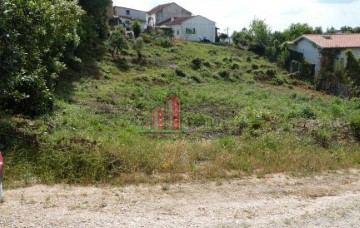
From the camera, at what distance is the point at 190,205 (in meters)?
5.81

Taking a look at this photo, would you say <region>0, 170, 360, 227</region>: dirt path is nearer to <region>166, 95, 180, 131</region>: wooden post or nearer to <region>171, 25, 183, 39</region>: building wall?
<region>166, 95, 180, 131</region>: wooden post

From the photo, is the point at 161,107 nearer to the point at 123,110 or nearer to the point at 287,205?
the point at 123,110

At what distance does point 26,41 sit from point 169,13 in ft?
189

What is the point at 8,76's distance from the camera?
25.8 feet

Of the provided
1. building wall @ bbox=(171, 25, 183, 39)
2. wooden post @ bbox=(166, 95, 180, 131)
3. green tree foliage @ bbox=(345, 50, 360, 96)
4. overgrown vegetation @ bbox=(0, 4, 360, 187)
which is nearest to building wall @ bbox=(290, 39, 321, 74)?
green tree foliage @ bbox=(345, 50, 360, 96)

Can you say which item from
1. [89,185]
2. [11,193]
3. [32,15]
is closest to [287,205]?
[89,185]

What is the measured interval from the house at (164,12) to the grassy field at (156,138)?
41239 millimetres

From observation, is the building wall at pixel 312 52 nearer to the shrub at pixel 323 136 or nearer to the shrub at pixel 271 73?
the shrub at pixel 271 73

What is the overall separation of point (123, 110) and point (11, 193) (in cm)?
1001

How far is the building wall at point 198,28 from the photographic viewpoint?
178ft

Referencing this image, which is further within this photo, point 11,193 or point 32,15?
point 32,15

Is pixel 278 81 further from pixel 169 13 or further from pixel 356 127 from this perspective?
pixel 169 13

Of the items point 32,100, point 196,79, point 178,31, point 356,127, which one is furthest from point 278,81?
point 178,31

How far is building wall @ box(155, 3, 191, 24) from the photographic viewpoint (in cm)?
6372
